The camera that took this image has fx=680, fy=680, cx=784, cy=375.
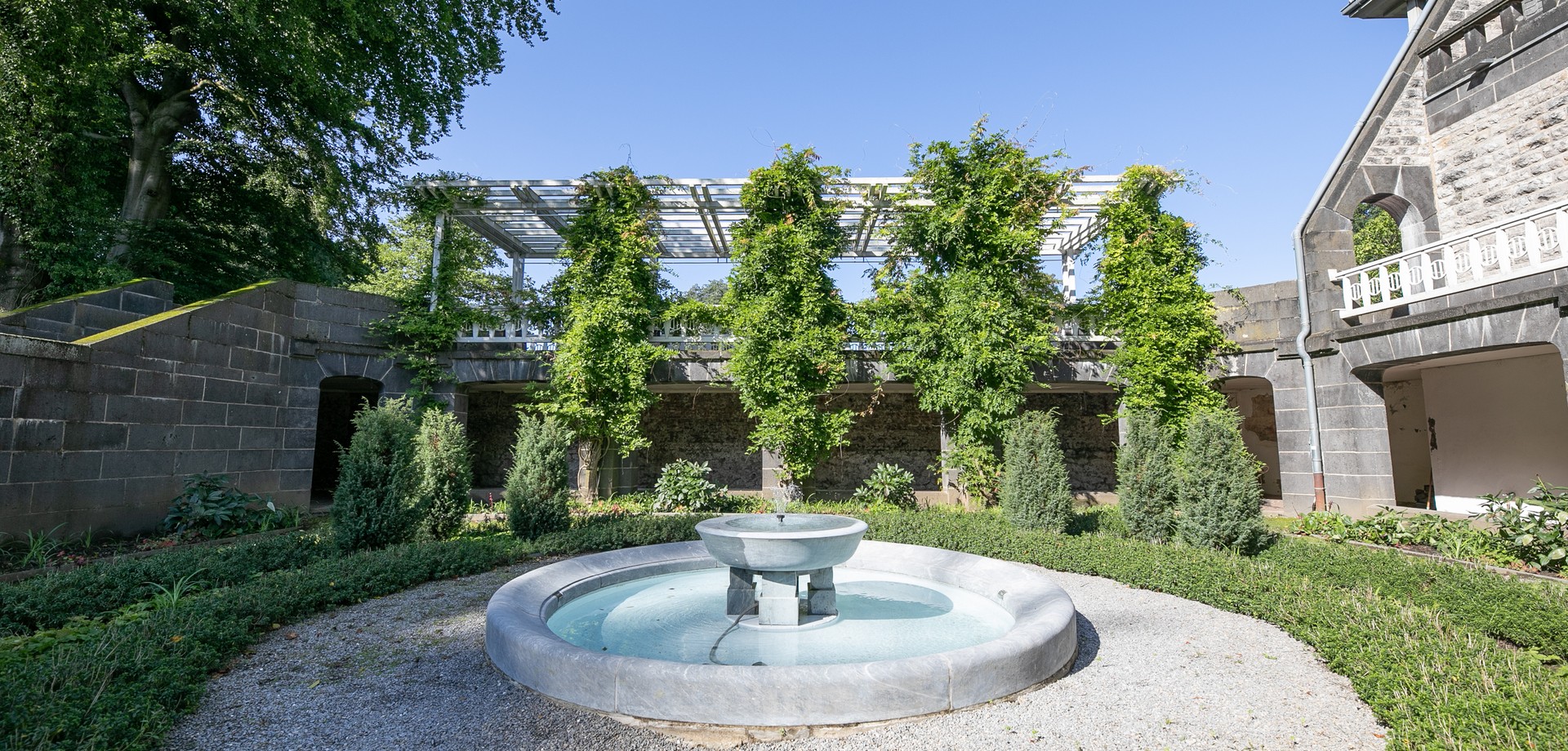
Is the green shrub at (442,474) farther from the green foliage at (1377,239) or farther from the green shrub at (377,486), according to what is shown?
the green foliage at (1377,239)

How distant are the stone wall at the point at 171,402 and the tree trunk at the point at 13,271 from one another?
4.15 meters

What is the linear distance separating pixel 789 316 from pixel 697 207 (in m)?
3.11

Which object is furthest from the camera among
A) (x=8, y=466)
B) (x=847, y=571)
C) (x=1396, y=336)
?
(x=1396, y=336)

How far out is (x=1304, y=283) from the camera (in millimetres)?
10664

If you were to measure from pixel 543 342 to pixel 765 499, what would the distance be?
204 inches

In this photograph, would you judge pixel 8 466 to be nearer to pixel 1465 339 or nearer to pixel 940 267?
pixel 940 267

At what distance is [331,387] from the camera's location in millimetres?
14016

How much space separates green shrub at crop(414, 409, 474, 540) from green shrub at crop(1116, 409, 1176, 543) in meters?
8.48

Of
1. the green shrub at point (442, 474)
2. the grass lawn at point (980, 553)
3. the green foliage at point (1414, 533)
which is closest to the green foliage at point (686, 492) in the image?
the grass lawn at point (980, 553)

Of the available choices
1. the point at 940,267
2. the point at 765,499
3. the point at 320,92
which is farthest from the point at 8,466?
the point at 940,267

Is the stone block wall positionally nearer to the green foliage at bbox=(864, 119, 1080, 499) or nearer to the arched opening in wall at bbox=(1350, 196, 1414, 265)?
the green foliage at bbox=(864, 119, 1080, 499)

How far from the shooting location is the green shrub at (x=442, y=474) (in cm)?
866

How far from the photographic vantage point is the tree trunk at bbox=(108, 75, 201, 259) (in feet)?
39.9

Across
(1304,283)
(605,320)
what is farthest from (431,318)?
(1304,283)
